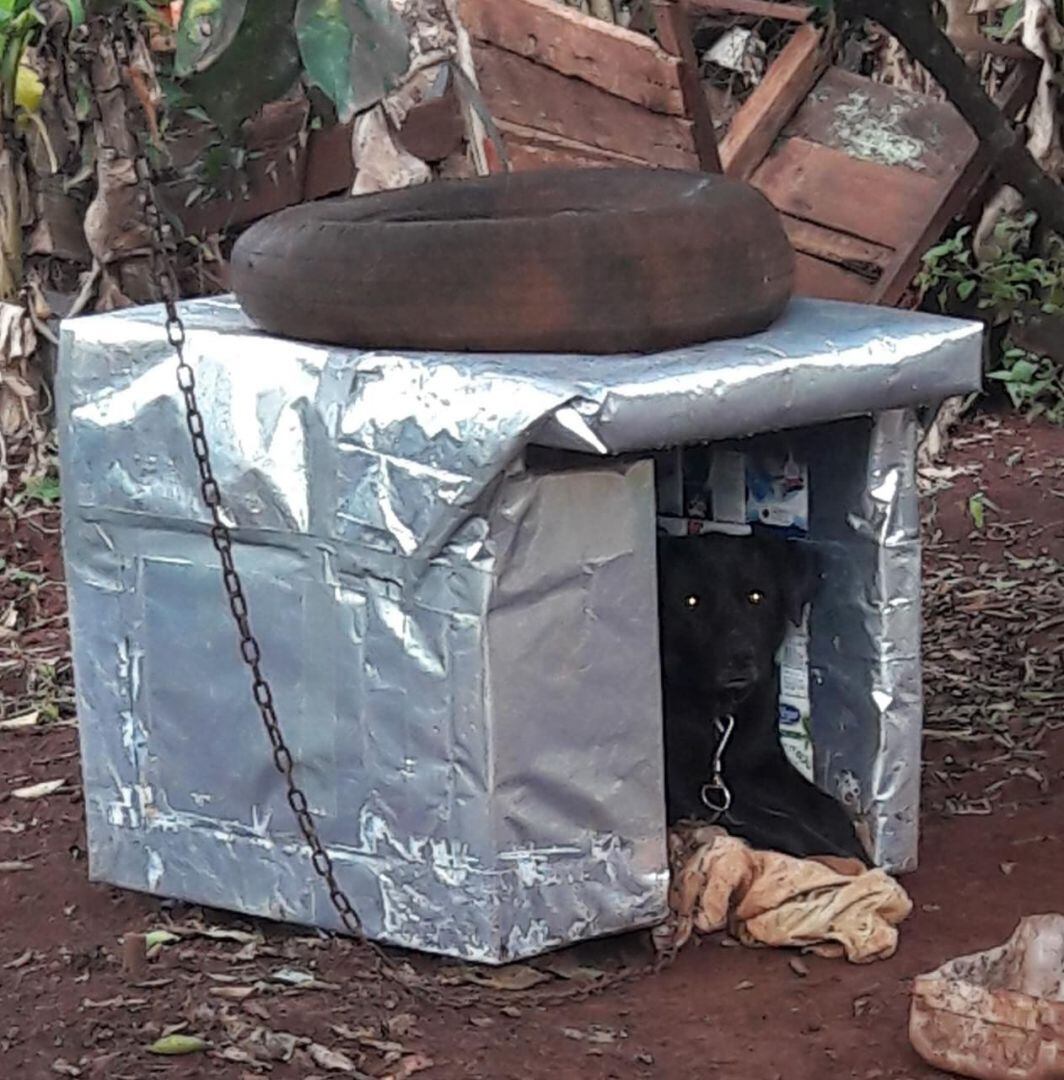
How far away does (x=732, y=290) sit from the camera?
362 cm

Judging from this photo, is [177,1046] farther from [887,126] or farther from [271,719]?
[887,126]

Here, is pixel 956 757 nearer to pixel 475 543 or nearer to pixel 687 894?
pixel 687 894

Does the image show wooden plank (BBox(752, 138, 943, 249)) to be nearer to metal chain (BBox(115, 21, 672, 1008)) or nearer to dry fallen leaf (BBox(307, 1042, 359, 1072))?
metal chain (BBox(115, 21, 672, 1008))

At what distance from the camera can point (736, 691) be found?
13.4ft

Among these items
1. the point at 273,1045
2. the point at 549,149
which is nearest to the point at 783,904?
the point at 273,1045

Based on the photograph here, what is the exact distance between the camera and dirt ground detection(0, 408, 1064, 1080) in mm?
3340

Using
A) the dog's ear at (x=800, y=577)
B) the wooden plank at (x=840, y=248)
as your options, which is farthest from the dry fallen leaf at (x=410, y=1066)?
the wooden plank at (x=840, y=248)

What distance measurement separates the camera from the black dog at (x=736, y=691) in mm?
4059

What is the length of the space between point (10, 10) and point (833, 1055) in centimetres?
467

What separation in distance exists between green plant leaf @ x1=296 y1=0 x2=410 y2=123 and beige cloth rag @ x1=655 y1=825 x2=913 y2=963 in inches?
76.6

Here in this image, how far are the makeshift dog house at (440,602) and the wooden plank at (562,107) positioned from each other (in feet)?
Answer: 7.63

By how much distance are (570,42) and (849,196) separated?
1126 mm

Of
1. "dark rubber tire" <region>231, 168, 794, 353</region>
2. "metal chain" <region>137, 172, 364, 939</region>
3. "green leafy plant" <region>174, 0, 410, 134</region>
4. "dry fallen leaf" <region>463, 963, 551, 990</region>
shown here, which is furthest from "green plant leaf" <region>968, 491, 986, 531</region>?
"green leafy plant" <region>174, 0, 410, 134</region>

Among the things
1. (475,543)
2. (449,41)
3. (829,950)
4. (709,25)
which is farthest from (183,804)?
(709,25)
